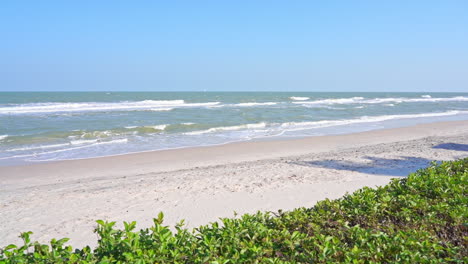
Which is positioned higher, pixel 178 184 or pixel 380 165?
pixel 380 165

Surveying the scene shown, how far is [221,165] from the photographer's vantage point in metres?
11.2

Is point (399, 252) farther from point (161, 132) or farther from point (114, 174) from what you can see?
point (161, 132)

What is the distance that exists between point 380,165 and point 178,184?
5.10 meters

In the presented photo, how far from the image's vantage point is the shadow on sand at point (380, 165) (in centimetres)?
892

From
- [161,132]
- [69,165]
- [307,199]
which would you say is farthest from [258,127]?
[307,199]

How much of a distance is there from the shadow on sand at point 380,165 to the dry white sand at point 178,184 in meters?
0.02

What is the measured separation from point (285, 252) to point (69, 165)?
10545 mm

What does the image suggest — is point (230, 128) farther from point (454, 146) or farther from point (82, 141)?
point (454, 146)

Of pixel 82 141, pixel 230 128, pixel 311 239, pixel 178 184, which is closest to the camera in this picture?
pixel 311 239

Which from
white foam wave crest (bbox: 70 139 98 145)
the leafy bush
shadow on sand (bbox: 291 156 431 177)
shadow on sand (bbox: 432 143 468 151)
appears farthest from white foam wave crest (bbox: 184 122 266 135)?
the leafy bush

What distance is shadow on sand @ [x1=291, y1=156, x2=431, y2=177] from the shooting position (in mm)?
8922

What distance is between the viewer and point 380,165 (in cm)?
963

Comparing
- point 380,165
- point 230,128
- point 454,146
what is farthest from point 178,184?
point 230,128

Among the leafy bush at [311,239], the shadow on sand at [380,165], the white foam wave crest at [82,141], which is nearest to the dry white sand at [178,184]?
the shadow on sand at [380,165]
